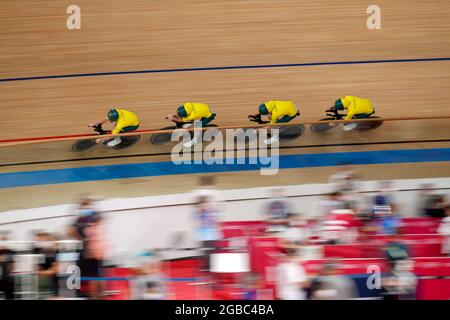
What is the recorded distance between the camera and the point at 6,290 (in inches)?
160

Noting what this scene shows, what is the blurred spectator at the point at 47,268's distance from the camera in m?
4.08

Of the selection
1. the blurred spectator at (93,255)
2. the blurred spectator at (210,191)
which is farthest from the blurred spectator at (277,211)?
the blurred spectator at (93,255)

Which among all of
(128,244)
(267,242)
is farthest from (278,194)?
(128,244)

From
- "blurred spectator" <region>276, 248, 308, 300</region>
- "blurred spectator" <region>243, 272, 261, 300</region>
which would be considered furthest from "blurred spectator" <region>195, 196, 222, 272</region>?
"blurred spectator" <region>276, 248, 308, 300</region>

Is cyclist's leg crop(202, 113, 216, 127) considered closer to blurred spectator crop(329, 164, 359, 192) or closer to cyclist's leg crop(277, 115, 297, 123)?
cyclist's leg crop(277, 115, 297, 123)

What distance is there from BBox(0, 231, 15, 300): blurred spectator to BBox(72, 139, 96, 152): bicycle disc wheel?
103cm

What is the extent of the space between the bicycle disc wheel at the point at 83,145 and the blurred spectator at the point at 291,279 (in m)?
1.81

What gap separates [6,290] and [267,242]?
1.74 metres

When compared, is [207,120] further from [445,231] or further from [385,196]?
[445,231]

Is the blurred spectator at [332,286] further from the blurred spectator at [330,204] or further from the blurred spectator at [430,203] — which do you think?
the blurred spectator at [430,203]

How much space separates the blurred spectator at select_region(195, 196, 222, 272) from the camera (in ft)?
15.9

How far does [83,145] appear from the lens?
5.29 m

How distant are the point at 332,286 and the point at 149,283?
3.63 feet

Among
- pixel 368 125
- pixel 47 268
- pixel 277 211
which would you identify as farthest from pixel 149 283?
pixel 368 125
